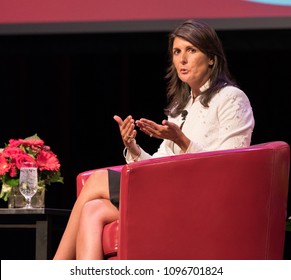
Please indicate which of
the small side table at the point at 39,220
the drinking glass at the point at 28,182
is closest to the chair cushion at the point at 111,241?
the small side table at the point at 39,220

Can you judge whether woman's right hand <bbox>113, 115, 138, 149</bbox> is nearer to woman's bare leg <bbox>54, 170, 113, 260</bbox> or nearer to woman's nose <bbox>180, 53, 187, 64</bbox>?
woman's bare leg <bbox>54, 170, 113, 260</bbox>

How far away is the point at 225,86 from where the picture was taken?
3.23 metres

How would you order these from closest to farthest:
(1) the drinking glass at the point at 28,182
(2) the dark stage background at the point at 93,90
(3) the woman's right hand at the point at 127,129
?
(3) the woman's right hand at the point at 127,129 → (1) the drinking glass at the point at 28,182 → (2) the dark stage background at the point at 93,90

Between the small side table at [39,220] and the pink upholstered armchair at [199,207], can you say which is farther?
the small side table at [39,220]

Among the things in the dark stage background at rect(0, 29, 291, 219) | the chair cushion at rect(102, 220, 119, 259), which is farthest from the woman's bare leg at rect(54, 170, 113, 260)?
the dark stage background at rect(0, 29, 291, 219)

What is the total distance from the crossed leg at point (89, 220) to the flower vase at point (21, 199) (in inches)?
17.3

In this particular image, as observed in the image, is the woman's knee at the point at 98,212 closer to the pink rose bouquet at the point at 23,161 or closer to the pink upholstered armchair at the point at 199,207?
the pink upholstered armchair at the point at 199,207

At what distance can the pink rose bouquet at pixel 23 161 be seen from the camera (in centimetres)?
343

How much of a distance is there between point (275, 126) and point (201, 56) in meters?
1.69

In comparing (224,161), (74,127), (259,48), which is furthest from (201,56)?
(74,127)

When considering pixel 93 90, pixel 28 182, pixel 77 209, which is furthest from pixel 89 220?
pixel 93 90

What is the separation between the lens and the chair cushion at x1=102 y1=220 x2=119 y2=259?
279 cm

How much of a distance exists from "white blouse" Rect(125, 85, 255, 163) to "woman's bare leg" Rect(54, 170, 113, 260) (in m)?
0.33
